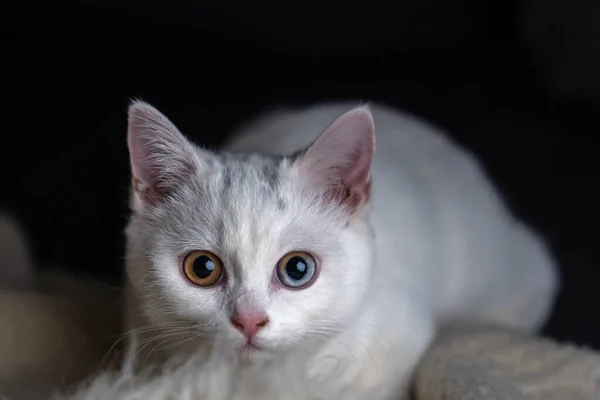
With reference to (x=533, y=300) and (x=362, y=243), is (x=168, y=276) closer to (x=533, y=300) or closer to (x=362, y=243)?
(x=362, y=243)

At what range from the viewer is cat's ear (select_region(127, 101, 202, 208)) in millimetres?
1188

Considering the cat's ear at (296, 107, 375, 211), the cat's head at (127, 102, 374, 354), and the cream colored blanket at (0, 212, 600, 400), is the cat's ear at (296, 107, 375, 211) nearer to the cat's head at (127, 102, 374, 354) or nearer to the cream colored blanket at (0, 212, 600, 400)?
the cat's head at (127, 102, 374, 354)

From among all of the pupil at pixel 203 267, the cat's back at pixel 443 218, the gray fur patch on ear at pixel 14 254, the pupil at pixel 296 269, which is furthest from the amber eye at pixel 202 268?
the gray fur patch on ear at pixel 14 254

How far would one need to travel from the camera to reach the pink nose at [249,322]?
107cm

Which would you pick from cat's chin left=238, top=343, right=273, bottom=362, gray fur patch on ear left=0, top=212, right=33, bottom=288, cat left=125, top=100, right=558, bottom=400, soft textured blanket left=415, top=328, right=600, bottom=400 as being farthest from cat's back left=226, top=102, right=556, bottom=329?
gray fur patch on ear left=0, top=212, right=33, bottom=288

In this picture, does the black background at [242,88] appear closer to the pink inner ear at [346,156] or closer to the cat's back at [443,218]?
the cat's back at [443,218]

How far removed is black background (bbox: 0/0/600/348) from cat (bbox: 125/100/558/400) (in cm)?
61

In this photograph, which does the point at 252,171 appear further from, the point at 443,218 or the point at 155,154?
the point at 443,218

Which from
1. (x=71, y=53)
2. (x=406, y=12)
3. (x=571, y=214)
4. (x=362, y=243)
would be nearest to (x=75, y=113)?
(x=71, y=53)

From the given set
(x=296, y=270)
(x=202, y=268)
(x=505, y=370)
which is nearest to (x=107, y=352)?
(x=202, y=268)

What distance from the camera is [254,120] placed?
192cm

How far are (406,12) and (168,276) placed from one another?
146 cm

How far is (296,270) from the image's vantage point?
3.75 feet

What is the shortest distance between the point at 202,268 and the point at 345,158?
284 mm
